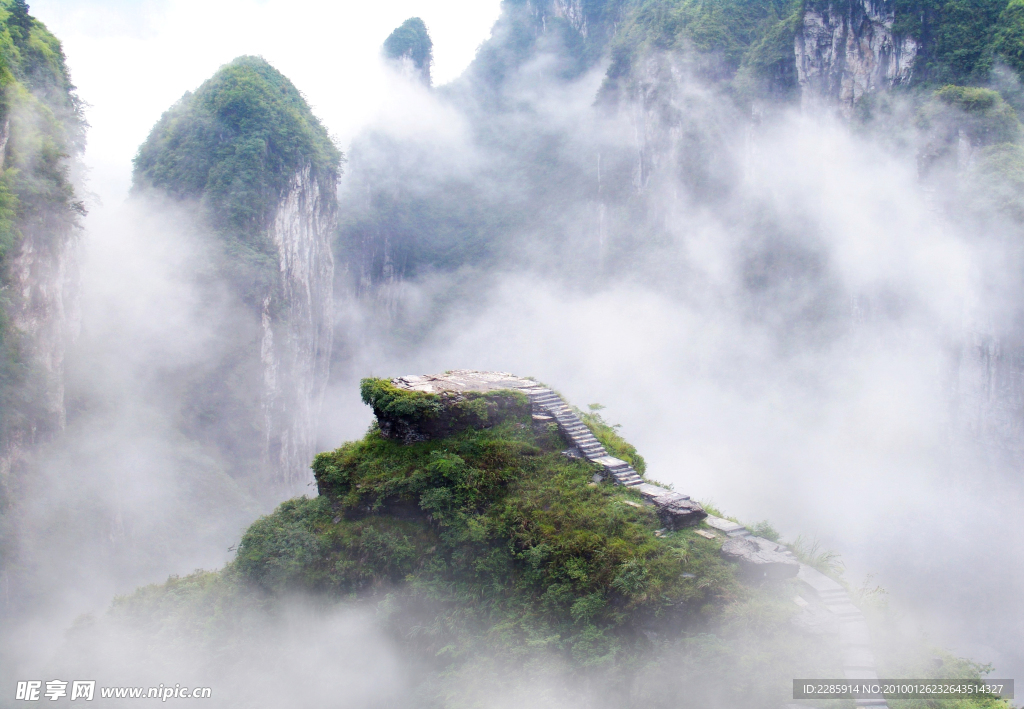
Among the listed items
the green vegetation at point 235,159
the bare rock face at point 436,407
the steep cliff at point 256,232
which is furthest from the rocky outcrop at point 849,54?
the bare rock face at point 436,407

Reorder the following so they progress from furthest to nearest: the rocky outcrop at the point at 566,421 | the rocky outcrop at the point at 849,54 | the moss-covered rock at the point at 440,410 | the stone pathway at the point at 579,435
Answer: the rocky outcrop at the point at 849,54
the moss-covered rock at the point at 440,410
the stone pathway at the point at 579,435
the rocky outcrop at the point at 566,421

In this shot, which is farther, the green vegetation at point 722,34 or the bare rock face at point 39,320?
the green vegetation at point 722,34

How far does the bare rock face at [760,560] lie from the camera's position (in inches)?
301

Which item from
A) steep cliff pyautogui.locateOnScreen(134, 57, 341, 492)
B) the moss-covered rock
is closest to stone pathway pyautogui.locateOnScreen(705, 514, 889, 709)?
the moss-covered rock

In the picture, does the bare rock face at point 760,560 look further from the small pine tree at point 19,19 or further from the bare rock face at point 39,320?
the small pine tree at point 19,19

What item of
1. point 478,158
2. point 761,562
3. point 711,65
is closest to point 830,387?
point 711,65

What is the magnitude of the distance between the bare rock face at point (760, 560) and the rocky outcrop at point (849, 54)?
108 feet

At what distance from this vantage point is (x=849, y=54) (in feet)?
110

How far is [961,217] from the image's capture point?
25500 mm

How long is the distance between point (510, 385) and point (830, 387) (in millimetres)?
26067

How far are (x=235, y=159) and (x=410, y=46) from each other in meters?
40.2

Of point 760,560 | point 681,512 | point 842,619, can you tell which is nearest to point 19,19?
point 681,512

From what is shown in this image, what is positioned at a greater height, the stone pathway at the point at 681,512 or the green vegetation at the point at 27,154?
the green vegetation at the point at 27,154

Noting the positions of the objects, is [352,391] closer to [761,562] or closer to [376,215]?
[376,215]
